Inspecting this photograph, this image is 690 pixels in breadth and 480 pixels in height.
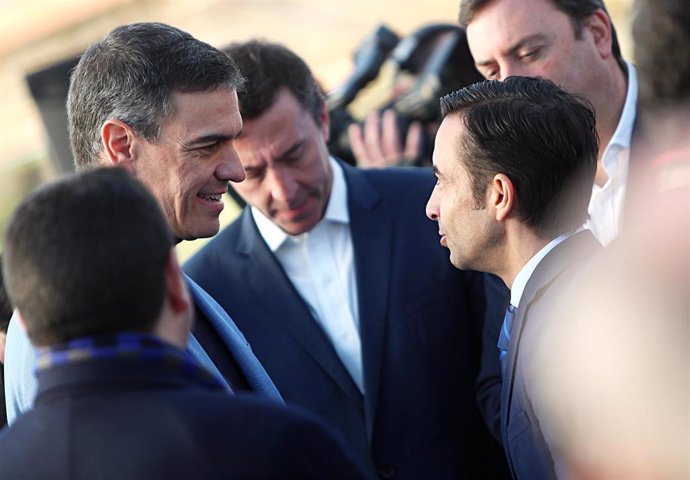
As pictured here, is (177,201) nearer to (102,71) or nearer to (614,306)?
(102,71)

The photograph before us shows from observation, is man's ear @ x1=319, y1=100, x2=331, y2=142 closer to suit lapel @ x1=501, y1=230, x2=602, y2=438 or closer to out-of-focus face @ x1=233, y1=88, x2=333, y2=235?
out-of-focus face @ x1=233, y1=88, x2=333, y2=235

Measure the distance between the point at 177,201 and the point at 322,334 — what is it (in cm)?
79

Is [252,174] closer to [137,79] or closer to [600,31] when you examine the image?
[137,79]

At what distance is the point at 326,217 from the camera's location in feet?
10.3

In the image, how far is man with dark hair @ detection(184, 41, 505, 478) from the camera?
2.95 meters

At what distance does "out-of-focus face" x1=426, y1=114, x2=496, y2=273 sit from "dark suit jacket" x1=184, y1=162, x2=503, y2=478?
67 centimetres

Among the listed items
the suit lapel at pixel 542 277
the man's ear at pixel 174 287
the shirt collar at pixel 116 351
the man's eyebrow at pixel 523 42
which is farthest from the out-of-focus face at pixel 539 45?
the shirt collar at pixel 116 351

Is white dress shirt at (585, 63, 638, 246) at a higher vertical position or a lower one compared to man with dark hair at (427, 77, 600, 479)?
lower

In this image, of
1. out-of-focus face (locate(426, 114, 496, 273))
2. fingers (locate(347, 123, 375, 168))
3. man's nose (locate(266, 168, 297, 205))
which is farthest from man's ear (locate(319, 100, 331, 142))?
out-of-focus face (locate(426, 114, 496, 273))

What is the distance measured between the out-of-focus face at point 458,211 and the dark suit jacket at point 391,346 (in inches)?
26.4

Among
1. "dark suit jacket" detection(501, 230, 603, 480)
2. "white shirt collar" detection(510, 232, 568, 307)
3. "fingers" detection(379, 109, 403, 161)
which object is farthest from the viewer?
"fingers" detection(379, 109, 403, 161)

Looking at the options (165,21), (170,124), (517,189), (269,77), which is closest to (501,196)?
(517,189)

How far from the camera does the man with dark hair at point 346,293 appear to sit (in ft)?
9.68

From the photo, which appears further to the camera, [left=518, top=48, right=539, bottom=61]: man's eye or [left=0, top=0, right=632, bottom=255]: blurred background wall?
[left=0, top=0, right=632, bottom=255]: blurred background wall
